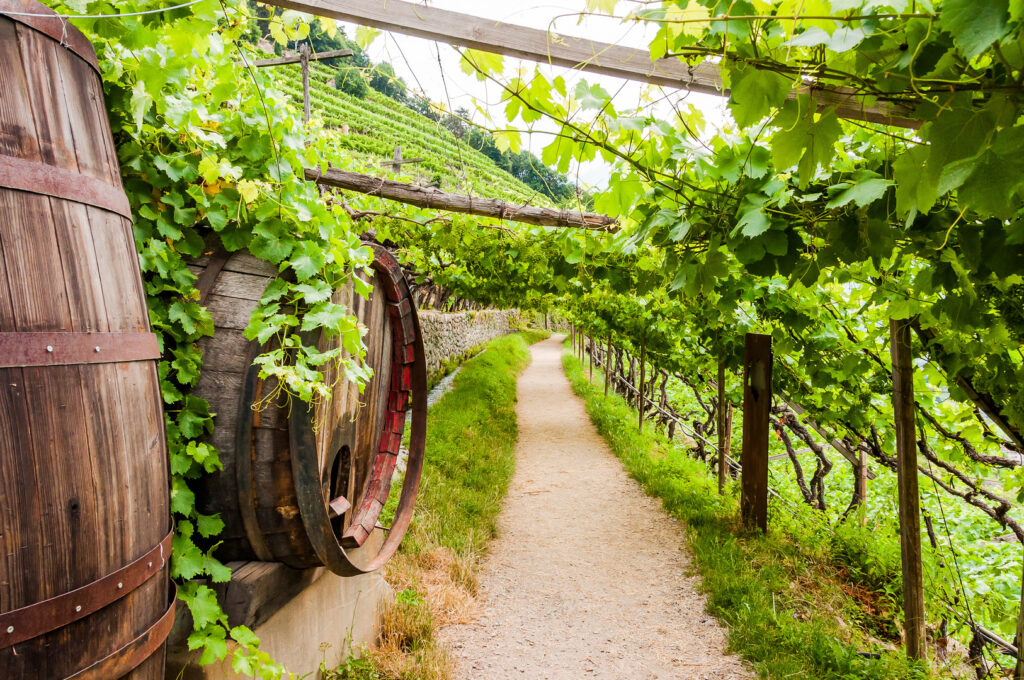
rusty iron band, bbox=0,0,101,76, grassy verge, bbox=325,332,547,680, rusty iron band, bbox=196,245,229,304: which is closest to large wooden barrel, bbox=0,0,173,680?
rusty iron band, bbox=0,0,101,76

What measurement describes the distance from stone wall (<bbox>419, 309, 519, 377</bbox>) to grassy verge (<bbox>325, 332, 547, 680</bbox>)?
1.71m

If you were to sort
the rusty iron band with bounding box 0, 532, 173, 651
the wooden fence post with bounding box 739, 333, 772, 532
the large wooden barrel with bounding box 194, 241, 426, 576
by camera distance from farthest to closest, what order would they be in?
the wooden fence post with bounding box 739, 333, 772, 532 < the large wooden barrel with bounding box 194, 241, 426, 576 < the rusty iron band with bounding box 0, 532, 173, 651

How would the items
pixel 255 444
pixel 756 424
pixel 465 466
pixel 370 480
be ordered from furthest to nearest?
pixel 465 466 < pixel 756 424 < pixel 370 480 < pixel 255 444

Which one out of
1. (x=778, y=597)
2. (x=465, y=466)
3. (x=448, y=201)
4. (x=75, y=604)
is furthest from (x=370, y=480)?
(x=465, y=466)

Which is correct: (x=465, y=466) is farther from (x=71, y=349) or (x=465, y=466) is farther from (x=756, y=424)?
(x=71, y=349)

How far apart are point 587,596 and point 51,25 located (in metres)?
4.77

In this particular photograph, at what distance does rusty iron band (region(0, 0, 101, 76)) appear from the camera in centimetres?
108

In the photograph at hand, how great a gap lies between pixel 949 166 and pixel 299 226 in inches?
71.1

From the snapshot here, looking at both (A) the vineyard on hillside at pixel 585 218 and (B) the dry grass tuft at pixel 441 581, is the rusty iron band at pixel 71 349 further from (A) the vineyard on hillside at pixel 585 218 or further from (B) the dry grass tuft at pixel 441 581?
(B) the dry grass tuft at pixel 441 581

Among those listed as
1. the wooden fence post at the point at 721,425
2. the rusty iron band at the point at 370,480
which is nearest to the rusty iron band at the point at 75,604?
the rusty iron band at the point at 370,480

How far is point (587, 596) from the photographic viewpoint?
15.1 feet

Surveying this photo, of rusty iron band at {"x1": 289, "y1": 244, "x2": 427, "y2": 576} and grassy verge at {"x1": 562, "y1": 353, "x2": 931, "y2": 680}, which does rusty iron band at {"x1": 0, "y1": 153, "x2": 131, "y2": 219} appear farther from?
grassy verge at {"x1": 562, "y1": 353, "x2": 931, "y2": 680}

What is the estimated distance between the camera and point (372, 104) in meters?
32.1

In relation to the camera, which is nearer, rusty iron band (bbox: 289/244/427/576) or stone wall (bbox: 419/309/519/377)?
rusty iron band (bbox: 289/244/427/576)
